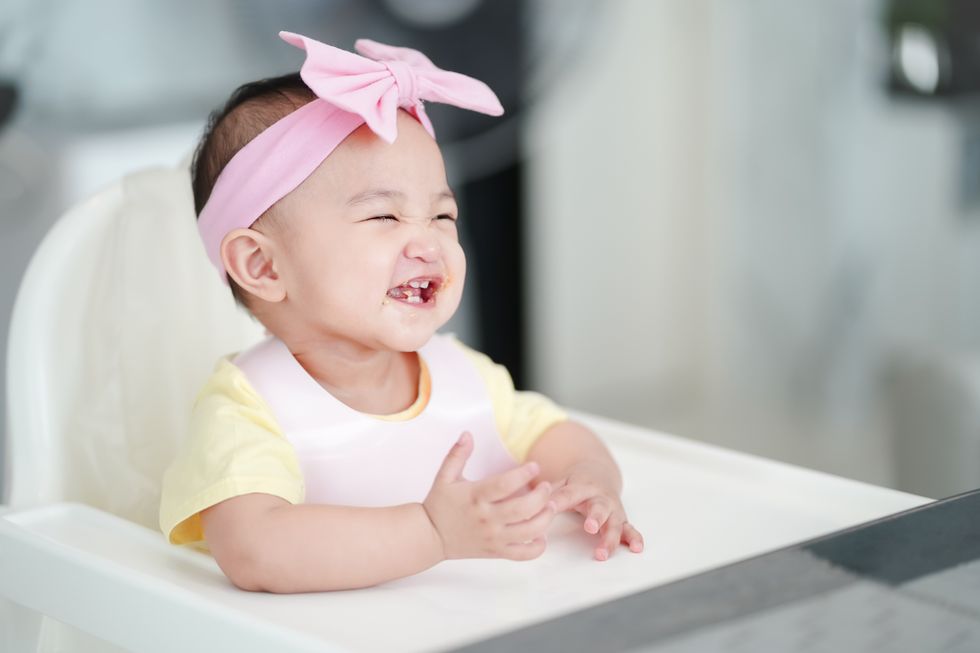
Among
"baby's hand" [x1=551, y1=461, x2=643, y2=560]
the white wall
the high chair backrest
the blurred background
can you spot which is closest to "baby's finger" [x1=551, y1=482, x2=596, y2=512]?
"baby's hand" [x1=551, y1=461, x2=643, y2=560]

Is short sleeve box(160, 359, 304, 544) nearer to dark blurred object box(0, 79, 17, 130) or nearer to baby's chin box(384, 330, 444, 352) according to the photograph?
baby's chin box(384, 330, 444, 352)

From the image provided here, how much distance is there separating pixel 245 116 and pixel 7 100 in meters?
0.95

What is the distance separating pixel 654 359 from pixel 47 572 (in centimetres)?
205

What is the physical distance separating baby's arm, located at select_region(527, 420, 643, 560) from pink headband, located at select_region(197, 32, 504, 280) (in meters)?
0.25

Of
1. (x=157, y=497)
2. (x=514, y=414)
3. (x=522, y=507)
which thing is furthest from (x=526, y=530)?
(x=157, y=497)

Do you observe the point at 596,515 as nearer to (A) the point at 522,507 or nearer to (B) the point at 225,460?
(A) the point at 522,507

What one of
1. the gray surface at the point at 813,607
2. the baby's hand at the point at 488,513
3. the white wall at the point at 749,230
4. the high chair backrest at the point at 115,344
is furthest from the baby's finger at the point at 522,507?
the white wall at the point at 749,230

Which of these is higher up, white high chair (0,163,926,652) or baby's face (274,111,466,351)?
baby's face (274,111,466,351)

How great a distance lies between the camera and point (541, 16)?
7.38ft

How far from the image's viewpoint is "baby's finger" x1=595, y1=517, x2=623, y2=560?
29.7 inches

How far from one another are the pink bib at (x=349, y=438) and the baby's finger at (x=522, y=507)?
5.8 inches

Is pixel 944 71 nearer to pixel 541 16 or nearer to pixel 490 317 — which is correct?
pixel 541 16

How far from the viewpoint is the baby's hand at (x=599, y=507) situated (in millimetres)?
769

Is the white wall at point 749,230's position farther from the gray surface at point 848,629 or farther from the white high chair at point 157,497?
the gray surface at point 848,629
